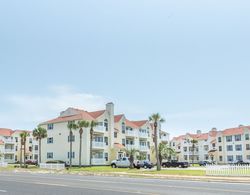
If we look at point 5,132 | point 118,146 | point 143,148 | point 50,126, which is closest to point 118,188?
point 118,146

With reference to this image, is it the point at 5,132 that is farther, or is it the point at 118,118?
the point at 5,132

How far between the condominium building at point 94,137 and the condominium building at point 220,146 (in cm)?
3206

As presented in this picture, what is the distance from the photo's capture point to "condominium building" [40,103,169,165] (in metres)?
65.9

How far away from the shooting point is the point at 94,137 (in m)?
66.8

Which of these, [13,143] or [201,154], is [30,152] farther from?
[201,154]

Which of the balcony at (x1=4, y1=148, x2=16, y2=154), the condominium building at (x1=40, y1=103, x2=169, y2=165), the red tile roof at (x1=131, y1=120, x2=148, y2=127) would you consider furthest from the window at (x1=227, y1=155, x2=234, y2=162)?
the balcony at (x1=4, y1=148, x2=16, y2=154)

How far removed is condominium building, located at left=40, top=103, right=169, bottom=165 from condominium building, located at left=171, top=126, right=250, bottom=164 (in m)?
32.1

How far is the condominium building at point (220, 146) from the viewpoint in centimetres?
9069

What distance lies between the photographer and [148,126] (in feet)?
276

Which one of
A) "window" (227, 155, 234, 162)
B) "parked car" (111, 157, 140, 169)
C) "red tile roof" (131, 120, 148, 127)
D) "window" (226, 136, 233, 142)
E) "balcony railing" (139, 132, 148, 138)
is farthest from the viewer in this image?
"window" (226, 136, 233, 142)

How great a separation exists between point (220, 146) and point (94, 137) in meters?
46.0

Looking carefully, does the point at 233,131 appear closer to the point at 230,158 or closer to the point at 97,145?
the point at 230,158

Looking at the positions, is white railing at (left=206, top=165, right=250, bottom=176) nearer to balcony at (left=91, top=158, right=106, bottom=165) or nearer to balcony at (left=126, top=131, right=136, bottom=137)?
balcony at (left=91, top=158, right=106, bottom=165)

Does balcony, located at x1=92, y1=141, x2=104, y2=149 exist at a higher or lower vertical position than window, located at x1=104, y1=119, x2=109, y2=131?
lower
